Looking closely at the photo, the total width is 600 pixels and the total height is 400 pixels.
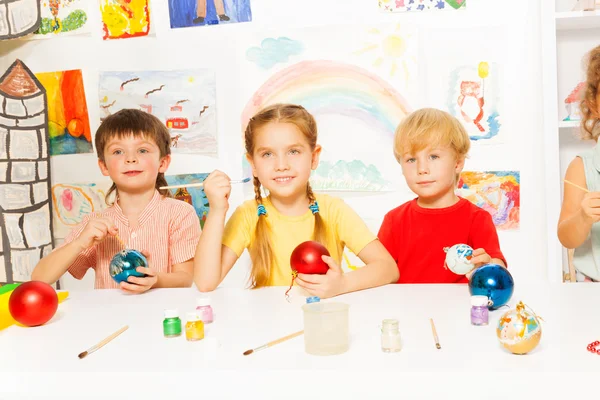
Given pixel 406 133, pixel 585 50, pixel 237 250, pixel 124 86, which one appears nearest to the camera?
pixel 237 250

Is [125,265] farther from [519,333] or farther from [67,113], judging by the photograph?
[67,113]

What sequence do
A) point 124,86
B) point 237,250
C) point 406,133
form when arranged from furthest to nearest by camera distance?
point 124,86, point 406,133, point 237,250

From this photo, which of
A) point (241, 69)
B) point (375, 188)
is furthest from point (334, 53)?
point (375, 188)

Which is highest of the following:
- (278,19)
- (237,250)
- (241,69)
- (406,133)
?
(278,19)

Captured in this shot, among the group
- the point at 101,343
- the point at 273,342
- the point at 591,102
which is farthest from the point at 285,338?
the point at 591,102

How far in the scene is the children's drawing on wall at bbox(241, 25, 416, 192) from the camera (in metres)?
2.39

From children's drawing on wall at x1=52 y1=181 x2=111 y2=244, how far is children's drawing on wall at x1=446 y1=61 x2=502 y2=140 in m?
1.46

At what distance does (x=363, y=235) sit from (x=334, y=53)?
107 cm

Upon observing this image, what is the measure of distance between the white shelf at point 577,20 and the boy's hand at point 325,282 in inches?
58.4

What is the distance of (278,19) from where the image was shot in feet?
7.97

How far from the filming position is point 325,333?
0.82m

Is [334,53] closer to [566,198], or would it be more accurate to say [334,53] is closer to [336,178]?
[336,178]

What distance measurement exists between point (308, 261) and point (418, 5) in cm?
149

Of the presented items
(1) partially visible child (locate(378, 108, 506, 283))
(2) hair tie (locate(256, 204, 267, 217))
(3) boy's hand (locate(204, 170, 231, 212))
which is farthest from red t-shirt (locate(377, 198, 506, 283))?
(3) boy's hand (locate(204, 170, 231, 212))
